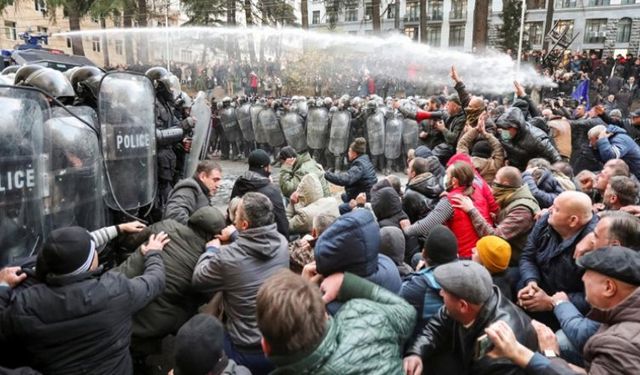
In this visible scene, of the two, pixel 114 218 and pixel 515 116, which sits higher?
pixel 515 116

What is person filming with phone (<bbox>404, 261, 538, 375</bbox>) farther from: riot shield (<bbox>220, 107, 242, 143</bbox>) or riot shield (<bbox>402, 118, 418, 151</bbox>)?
riot shield (<bbox>220, 107, 242, 143</bbox>)

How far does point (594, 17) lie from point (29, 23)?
4576 cm

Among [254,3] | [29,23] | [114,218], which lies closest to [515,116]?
[114,218]

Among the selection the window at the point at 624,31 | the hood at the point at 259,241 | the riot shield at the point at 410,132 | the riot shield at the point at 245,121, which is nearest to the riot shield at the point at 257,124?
the riot shield at the point at 245,121

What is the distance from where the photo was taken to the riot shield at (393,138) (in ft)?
34.9

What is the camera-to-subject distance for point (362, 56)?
22.9m

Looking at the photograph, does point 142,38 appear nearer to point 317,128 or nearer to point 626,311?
point 317,128

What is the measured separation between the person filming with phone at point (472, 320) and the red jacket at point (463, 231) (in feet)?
4.22

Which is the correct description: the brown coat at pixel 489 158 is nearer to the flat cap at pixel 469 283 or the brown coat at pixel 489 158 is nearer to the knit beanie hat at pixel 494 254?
the knit beanie hat at pixel 494 254

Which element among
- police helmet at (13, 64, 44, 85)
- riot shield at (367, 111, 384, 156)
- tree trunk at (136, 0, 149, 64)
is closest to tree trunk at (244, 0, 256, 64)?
tree trunk at (136, 0, 149, 64)

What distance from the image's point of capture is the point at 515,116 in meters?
4.67

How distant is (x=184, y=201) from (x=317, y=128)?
7599 mm

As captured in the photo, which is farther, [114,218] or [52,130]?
[114,218]

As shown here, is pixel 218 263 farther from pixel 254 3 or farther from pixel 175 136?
pixel 254 3
